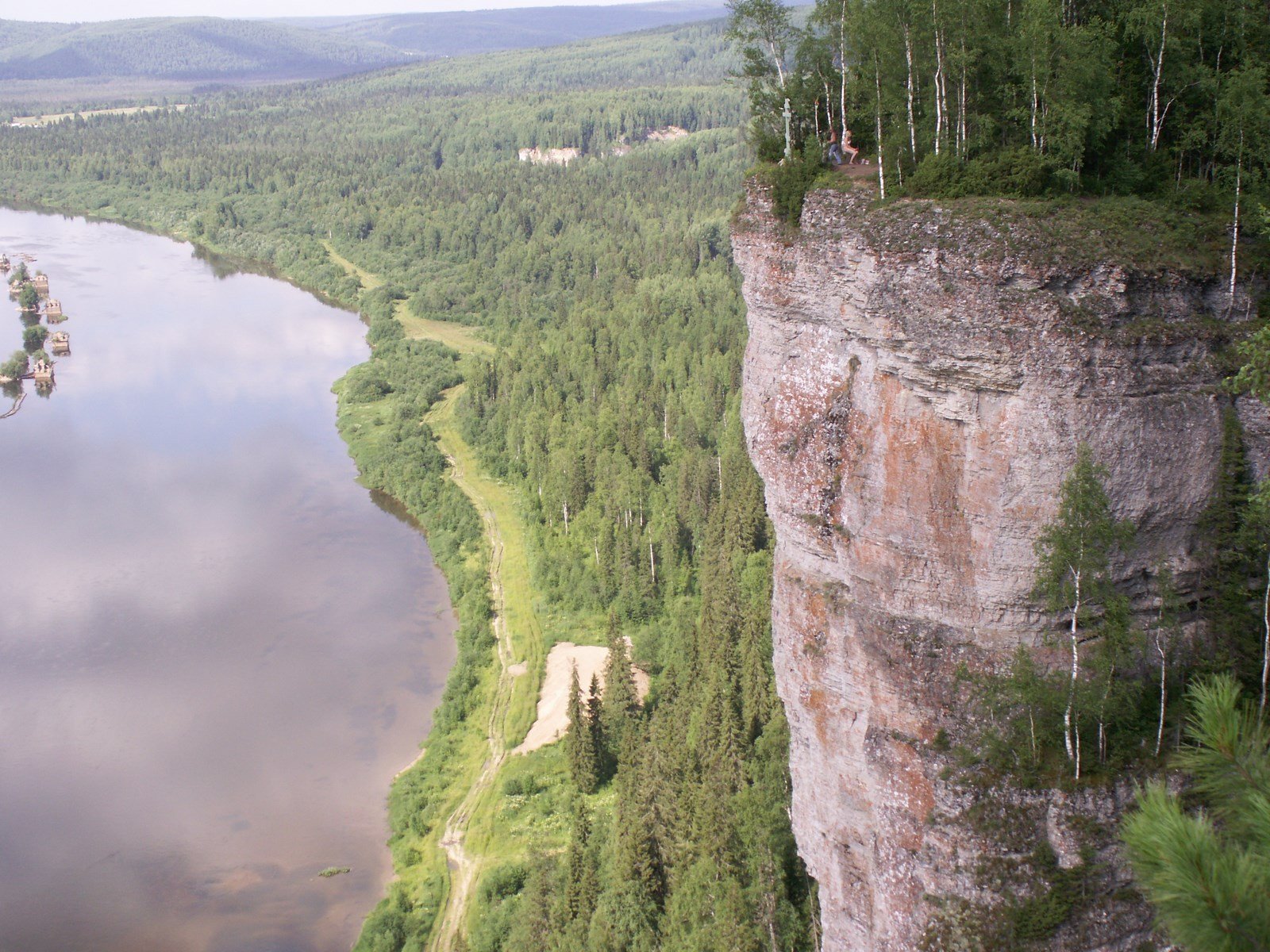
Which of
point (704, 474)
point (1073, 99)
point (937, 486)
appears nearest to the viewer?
point (937, 486)

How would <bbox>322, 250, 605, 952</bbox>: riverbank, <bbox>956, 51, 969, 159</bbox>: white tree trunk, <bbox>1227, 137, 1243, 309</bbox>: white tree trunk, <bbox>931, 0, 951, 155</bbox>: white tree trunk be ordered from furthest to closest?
<bbox>322, 250, 605, 952</bbox>: riverbank
<bbox>931, 0, 951, 155</bbox>: white tree trunk
<bbox>956, 51, 969, 159</bbox>: white tree trunk
<bbox>1227, 137, 1243, 309</bbox>: white tree trunk

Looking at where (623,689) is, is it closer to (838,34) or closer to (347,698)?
(347,698)

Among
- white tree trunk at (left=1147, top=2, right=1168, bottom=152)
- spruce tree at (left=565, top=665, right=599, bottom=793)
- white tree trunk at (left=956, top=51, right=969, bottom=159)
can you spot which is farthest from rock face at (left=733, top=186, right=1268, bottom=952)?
spruce tree at (left=565, top=665, right=599, bottom=793)

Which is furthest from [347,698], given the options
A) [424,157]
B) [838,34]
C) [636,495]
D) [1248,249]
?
[424,157]

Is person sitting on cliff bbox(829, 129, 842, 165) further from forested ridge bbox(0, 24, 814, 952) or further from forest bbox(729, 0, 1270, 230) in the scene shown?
forested ridge bbox(0, 24, 814, 952)

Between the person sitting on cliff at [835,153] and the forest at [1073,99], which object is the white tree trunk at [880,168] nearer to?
the forest at [1073,99]

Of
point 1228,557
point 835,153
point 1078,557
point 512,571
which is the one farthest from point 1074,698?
point 512,571

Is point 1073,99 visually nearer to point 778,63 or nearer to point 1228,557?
point 778,63
